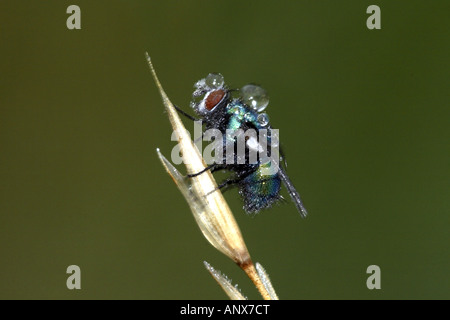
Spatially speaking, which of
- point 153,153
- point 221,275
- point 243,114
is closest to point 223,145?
point 243,114

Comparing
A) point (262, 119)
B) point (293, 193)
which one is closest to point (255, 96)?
point (262, 119)

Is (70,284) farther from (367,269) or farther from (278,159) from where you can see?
(367,269)

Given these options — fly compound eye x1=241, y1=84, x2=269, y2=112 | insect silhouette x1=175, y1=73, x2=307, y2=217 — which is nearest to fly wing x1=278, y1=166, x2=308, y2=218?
insect silhouette x1=175, y1=73, x2=307, y2=217

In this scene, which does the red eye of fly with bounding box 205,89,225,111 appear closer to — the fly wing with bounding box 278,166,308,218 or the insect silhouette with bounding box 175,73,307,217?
the insect silhouette with bounding box 175,73,307,217

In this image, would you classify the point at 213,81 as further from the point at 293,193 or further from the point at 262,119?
the point at 293,193

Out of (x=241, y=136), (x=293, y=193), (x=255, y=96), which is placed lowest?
(x=293, y=193)

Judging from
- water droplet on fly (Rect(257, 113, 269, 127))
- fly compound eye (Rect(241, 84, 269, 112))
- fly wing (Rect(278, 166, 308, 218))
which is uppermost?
fly compound eye (Rect(241, 84, 269, 112))

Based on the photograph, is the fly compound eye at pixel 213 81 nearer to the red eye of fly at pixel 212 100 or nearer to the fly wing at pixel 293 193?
the red eye of fly at pixel 212 100
